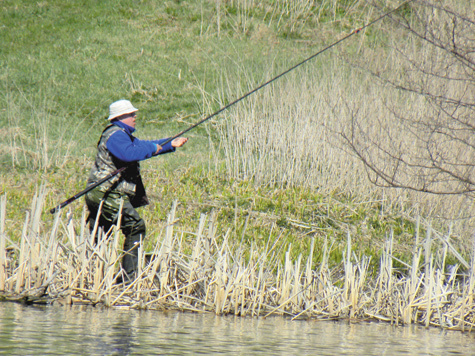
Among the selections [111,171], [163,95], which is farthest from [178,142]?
[163,95]

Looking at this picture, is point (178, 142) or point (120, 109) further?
point (178, 142)

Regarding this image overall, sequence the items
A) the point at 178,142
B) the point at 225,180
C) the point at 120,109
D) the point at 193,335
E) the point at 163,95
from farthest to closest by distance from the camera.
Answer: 1. the point at 163,95
2. the point at 225,180
3. the point at 178,142
4. the point at 120,109
5. the point at 193,335

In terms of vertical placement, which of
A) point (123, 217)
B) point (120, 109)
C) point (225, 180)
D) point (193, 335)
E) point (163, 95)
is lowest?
point (193, 335)

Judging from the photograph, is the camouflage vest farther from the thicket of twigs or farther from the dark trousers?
the thicket of twigs

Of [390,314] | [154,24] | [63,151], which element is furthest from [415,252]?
[154,24]

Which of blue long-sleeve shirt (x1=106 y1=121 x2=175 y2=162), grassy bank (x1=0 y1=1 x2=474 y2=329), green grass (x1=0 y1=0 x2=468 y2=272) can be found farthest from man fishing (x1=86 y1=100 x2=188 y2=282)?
green grass (x1=0 y1=0 x2=468 y2=272)

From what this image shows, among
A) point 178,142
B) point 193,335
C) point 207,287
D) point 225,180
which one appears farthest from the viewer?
point 225,180

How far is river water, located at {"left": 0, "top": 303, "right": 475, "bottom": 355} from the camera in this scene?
14.1 ft

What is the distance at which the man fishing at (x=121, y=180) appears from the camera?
5.82 meters

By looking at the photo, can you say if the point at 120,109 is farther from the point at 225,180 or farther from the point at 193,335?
the point at 225,180

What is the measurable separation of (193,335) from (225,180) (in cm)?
606

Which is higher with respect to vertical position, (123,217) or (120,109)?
(120,109)

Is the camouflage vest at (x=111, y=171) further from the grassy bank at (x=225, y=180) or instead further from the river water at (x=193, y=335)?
the river water at (x=193, y=335)

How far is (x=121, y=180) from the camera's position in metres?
5.98
